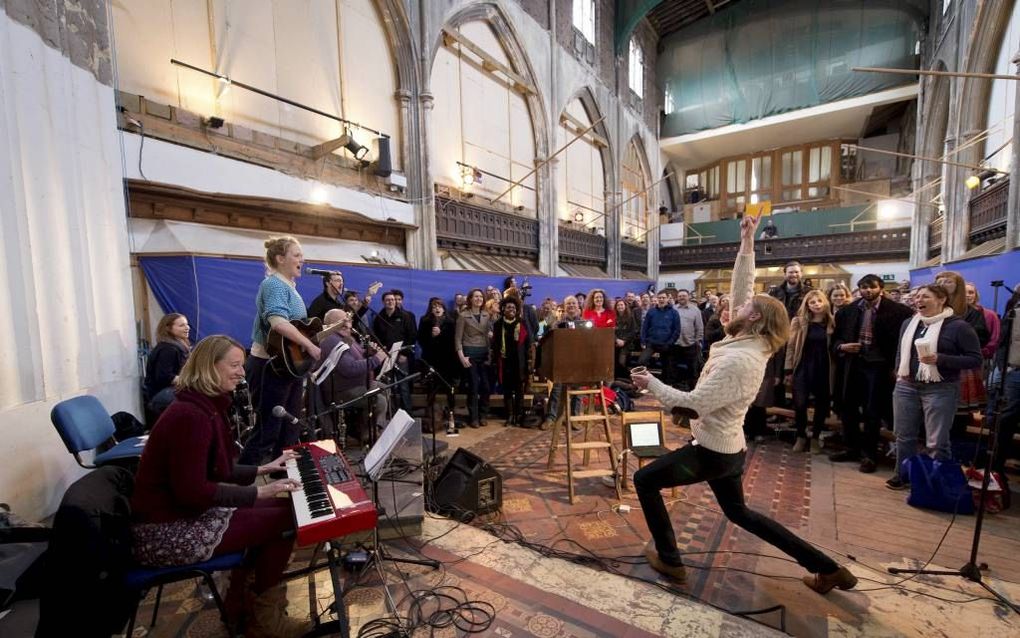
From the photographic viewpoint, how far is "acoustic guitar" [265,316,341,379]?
2.78 metres

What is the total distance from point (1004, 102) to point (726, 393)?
12.0 m

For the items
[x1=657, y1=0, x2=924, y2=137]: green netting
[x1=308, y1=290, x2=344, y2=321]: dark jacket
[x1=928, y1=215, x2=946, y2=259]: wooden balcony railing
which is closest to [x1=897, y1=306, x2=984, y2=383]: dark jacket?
[x1=308, y1=290, x2=344, y2=321]: dark jacket

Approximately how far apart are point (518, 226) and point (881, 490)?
32.7ft

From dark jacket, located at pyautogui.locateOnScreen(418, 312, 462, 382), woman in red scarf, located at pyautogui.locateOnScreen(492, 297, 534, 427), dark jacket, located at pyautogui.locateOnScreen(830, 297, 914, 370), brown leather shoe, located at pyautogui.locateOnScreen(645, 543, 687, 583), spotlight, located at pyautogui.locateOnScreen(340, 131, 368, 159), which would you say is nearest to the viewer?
brown leather shoe, located at pyautogui.locateOnScreen(645, 543, 687, 583)

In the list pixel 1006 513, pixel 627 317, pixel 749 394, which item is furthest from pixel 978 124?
pixel 749 394

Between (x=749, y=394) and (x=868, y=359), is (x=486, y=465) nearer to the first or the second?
(x=749, y=394)

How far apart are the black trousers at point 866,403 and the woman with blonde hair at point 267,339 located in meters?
4.90

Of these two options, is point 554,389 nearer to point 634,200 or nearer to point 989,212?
point 989,212

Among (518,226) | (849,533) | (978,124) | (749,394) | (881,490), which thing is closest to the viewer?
(749,394)

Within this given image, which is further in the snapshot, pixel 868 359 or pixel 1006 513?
pixel 868 359

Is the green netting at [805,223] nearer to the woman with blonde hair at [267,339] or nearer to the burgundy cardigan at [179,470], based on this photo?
the woman with blonde hair at [267,339]

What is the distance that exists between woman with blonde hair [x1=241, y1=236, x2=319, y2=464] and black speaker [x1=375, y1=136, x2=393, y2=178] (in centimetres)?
557

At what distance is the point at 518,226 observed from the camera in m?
12.3

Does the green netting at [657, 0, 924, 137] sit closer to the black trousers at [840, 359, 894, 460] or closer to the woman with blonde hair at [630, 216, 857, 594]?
the black trousers at [840, 359, 894, 460]
